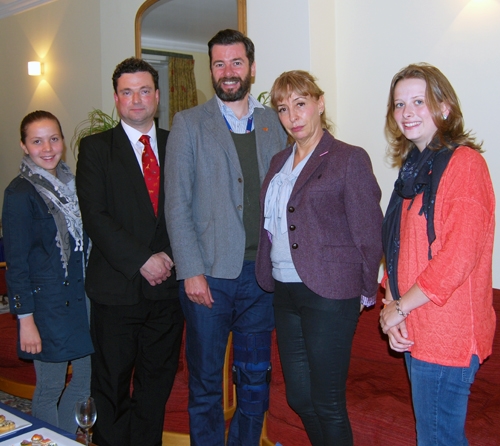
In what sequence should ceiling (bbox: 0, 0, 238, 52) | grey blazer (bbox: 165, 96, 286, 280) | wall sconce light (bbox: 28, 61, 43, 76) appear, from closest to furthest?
1. grey blazer (bbox: 165, 96, 286, 280)
2. ceiling (bbox: 0, 0, 238, 52)
3. wall sconce light (bbox: 28, 61, 43, 76)

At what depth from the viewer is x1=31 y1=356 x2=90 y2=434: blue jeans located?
7.48 feet

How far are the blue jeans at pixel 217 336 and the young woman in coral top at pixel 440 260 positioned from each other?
62 cm

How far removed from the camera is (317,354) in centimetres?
186

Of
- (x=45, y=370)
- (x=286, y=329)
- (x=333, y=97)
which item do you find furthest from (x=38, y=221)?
(x=333, y=97)

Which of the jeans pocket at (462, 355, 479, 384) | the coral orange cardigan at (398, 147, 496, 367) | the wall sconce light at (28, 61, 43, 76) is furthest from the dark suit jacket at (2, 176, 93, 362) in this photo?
the wall sconce light at (28, 61, 43, 76)

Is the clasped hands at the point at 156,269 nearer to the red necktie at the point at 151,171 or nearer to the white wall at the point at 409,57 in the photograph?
the red necktie at the point at 151,171

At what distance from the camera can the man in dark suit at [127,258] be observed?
2184mm

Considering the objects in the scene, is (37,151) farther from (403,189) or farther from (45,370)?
(403,189)

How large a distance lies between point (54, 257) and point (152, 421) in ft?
2.61

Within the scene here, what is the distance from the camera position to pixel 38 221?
224 cm

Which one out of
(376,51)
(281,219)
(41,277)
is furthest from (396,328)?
(376,51)

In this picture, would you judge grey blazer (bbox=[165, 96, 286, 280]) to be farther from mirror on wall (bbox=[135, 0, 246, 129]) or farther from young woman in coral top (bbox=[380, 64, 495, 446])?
mirror on wall (bbox=[135, 0, 246, 129])

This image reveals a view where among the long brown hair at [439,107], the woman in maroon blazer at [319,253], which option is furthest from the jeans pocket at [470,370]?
the long brown hair at [439,107]

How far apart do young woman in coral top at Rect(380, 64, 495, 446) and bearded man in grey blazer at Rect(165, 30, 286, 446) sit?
62cm
